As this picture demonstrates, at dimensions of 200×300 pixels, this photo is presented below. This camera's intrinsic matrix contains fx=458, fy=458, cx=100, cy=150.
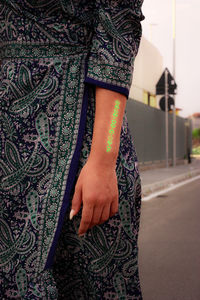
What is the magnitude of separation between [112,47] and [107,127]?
0.19m

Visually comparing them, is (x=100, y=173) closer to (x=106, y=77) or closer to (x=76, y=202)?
(x=76, y=202)

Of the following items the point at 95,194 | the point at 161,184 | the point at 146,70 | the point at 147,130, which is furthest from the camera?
the point at 146,70

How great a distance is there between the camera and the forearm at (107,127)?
1.06 m

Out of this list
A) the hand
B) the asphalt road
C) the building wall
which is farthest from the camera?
the building wall

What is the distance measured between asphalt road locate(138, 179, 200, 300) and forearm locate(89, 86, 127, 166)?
6.91ft

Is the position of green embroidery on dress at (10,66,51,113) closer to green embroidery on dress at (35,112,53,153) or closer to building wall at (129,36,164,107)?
green embroidery on dress at (35,112,53,153)

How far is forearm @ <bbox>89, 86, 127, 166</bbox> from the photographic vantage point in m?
1.06

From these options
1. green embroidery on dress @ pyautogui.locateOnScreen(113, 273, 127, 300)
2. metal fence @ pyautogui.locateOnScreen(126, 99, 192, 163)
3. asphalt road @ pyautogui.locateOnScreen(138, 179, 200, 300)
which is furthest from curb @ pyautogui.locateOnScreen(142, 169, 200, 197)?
green embroidery on dress @ pyautogui.locateOnScreen(113, 273, 127, 300)

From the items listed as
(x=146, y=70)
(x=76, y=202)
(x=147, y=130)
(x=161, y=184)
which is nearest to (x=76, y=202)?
(x=76, y=202)

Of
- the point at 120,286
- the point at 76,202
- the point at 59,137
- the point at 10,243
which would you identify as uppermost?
the point at 59,137

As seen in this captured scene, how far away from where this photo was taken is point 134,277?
3.74 feet

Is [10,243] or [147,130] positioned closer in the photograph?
[10,243]

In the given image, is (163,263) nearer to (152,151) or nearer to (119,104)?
(119,104)

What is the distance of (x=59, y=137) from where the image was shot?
1.10 m
